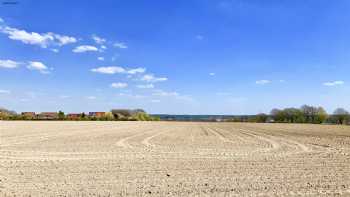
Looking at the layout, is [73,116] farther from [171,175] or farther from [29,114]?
[171,175]

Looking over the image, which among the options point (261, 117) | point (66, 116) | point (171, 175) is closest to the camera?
point (171, 175)

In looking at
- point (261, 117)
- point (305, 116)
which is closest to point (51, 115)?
point (261, 117)

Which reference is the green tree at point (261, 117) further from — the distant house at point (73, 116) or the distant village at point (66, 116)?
the distant house at point (73, 116)

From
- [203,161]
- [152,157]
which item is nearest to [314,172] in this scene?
[203,161]

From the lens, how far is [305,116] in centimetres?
15700

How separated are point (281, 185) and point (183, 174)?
288 centimetres

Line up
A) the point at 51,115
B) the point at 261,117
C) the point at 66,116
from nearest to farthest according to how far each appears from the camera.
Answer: the point at 66,116 < the point at 51,115 < the point at 261,117

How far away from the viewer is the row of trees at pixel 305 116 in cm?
14575

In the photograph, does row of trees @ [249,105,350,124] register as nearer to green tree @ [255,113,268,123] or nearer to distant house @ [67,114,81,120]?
green tree @ [255,113,268,123]

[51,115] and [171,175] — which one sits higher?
[51,115]

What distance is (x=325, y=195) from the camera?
842cm

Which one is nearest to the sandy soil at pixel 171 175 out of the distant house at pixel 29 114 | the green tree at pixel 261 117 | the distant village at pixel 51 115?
the distant village at pixel 51 115

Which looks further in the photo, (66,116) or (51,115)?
(51,115)

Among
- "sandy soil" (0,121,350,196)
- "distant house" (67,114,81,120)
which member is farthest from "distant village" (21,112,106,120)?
"sandy soil" (0,121,350,196)
